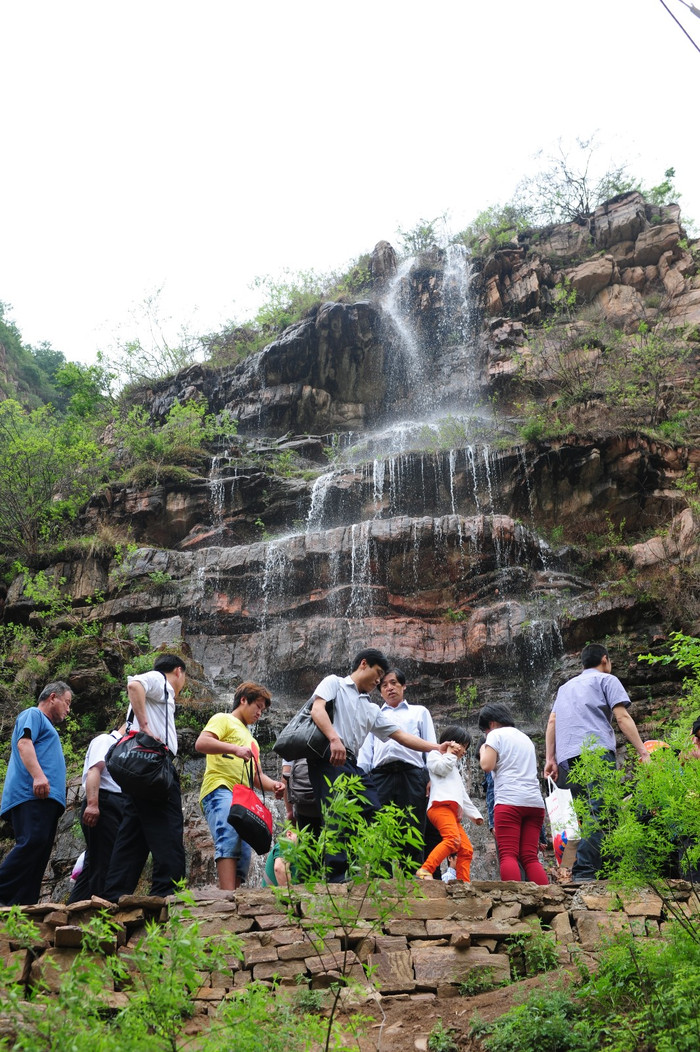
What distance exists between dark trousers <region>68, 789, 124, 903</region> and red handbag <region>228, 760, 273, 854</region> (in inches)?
42.9

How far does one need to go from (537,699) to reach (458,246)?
1836cm

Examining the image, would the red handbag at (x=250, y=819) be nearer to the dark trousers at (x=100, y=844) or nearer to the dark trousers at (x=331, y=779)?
the dark trousers at (x=331, y=779)

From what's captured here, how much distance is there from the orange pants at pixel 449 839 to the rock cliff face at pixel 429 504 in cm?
602

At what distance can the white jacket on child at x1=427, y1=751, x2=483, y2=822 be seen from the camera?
589cm

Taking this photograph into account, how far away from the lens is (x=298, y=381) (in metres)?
24.2

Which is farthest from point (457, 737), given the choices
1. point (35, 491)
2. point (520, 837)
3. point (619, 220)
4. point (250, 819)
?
point (619, 220)

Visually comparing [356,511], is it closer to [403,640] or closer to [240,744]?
[403,640]

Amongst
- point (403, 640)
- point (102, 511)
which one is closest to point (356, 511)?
point (403, 640)

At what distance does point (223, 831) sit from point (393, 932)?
4.24ft

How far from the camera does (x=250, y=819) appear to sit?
5367 mm

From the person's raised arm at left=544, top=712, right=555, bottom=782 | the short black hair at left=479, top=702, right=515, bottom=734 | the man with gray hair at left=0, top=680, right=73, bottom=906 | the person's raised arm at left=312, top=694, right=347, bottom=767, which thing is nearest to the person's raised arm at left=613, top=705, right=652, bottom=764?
the person's raised arm at left=544, top=712, right=555, bottom=782

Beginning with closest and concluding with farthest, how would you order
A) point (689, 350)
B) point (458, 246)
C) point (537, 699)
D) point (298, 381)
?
point (537, 699) → point (689, 350) → point (298, 381) → point (458, 246)

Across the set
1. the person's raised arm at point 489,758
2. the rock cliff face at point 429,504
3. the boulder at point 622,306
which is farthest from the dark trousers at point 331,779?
the boulder at point 622,306

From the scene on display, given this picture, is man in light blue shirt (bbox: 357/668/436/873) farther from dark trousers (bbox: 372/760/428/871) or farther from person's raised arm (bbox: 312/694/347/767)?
person's raised arm (bbox: 312/694/347/767)
